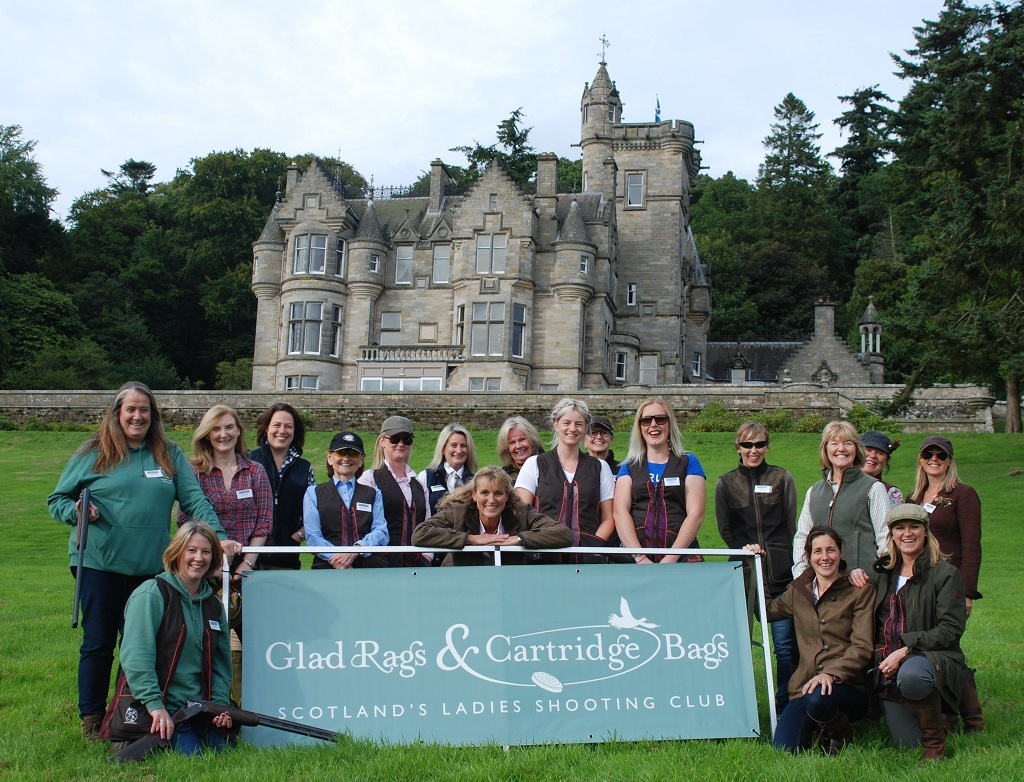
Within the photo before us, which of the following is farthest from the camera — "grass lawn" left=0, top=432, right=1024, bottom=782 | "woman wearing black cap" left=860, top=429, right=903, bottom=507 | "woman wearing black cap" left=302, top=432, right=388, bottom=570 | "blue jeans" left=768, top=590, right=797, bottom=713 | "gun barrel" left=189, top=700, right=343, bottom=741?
"woman wearing black cap" left=860, top=429, right=903, bottom=507

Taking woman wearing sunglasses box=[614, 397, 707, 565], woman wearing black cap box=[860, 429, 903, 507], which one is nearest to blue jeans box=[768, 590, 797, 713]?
woman wearing sunglasses box=[614, 397, 707, 565]

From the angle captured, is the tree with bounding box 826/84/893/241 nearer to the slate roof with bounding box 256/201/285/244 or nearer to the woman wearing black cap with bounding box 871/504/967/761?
the slate roof with bounding box 256/201/285/244

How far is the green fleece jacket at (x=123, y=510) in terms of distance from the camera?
273 inches

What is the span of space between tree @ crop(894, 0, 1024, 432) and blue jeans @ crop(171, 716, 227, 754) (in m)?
19.0

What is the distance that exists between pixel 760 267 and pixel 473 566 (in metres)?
66.1

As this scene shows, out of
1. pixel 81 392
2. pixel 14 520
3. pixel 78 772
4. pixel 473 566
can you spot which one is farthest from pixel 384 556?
pixel 81 392

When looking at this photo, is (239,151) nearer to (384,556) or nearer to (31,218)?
(31,218)

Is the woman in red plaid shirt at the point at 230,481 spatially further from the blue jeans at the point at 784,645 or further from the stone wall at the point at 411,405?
the stone wall at the point at 411,405

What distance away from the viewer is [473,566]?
23.1 ft

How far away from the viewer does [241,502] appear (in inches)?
313

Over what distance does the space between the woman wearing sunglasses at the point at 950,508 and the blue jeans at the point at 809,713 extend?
1.61 metres

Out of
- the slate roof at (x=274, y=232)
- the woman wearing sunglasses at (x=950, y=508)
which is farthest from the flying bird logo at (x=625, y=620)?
the slate roof at (x=274, y=232)

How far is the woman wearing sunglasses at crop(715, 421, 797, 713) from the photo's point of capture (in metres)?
7.77

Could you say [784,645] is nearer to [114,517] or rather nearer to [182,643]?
[182,643]
